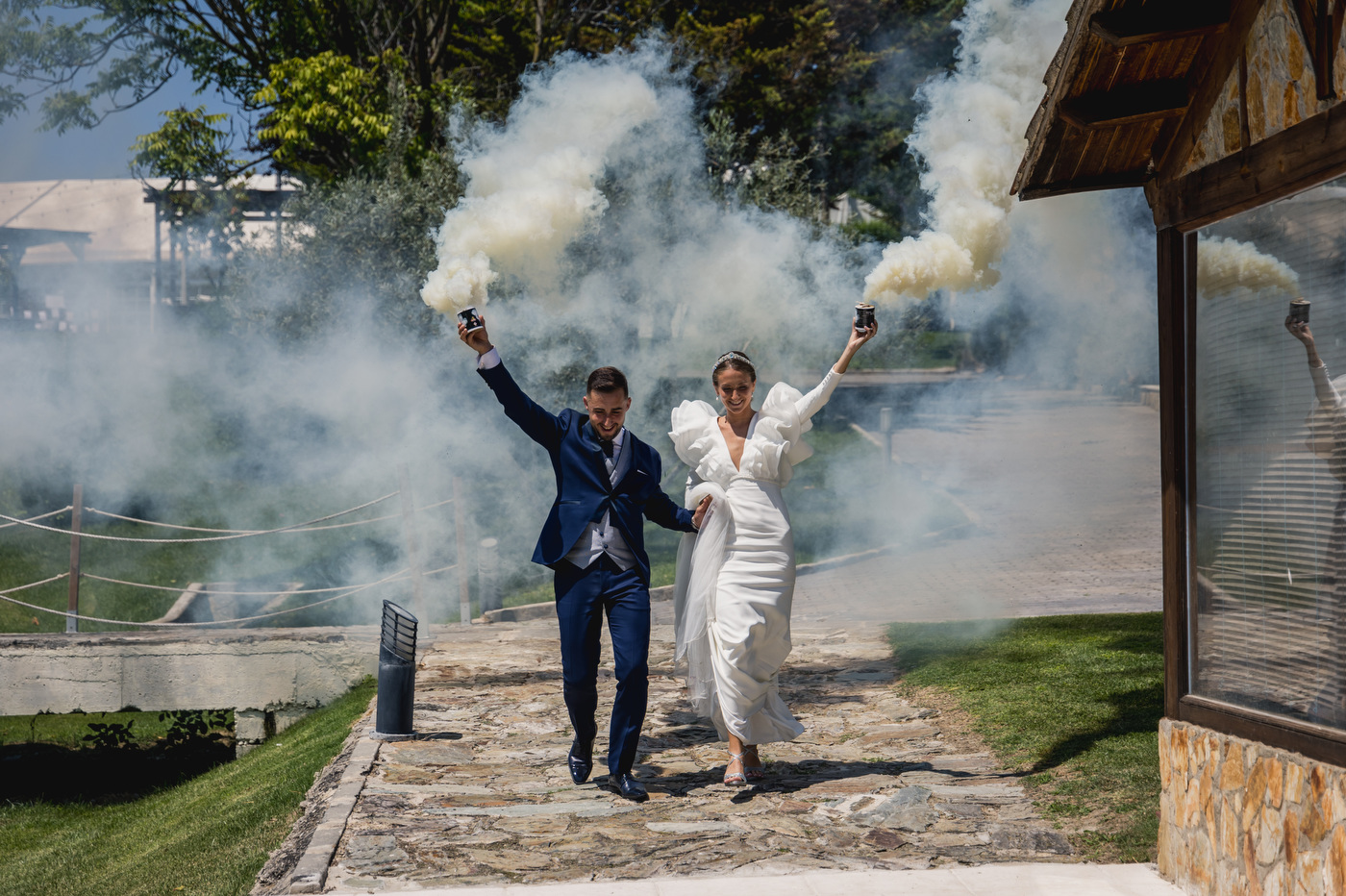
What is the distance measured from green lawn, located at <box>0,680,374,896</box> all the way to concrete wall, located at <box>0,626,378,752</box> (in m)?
0.27

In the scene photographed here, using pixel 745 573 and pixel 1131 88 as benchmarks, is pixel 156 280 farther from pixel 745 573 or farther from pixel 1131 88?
pixel 1131 88

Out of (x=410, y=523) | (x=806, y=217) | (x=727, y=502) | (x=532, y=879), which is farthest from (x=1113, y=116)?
(x=806, y=217)

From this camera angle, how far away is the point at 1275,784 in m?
3.33

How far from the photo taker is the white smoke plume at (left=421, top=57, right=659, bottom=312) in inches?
352

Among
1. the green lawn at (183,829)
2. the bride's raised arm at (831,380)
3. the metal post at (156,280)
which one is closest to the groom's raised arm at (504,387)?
the bride's raised arm at (831,380)

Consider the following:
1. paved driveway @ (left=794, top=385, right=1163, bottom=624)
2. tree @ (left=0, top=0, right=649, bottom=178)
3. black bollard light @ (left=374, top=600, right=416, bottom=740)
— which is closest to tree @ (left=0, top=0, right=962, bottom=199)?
tree @ (left=0, top=0, right=649, bottom=178)

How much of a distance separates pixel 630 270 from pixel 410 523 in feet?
17.5

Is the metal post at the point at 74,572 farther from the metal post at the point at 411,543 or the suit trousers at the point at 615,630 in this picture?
the suit trousers at the point at 615,630

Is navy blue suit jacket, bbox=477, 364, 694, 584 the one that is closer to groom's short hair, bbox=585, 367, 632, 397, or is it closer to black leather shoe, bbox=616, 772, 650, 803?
groom's short hair, bbox=585, 367, 632, 397

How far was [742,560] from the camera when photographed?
5129 millimetres

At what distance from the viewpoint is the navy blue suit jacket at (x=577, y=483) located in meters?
4.93

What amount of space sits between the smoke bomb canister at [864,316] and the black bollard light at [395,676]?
9.50ft

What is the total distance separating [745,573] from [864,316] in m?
1.24

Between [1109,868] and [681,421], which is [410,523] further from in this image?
[1109,868]
